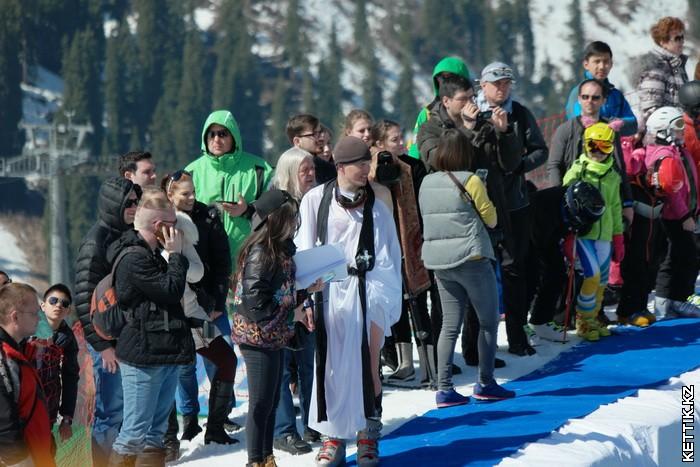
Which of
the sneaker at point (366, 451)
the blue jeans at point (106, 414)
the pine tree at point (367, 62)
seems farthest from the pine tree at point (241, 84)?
the sneaker at point (366, 451)

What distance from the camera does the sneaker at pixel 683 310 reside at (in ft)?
32.1

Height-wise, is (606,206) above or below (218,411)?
above

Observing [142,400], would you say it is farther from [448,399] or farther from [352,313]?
[448,399]

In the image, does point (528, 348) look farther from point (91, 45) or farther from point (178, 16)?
point (178, 16)

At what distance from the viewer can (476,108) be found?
7.34 meters

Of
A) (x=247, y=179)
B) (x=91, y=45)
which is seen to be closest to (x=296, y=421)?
(x=247, y=179)

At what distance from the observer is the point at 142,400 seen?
550 cm

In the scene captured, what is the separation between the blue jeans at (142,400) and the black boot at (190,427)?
1.31 m

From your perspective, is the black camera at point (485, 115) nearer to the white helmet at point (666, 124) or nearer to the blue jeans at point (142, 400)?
the white helmet at point (666, 124)

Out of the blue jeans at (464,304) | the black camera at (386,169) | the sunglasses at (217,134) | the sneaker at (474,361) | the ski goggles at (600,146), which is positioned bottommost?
the sneaker at (474,361)

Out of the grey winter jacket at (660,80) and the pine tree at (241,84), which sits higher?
the pine tree at (241,84)

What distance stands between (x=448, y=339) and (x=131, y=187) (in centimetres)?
202

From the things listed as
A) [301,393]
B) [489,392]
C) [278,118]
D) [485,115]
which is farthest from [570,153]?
[278,118]

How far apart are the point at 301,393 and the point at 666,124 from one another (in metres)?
4.32
